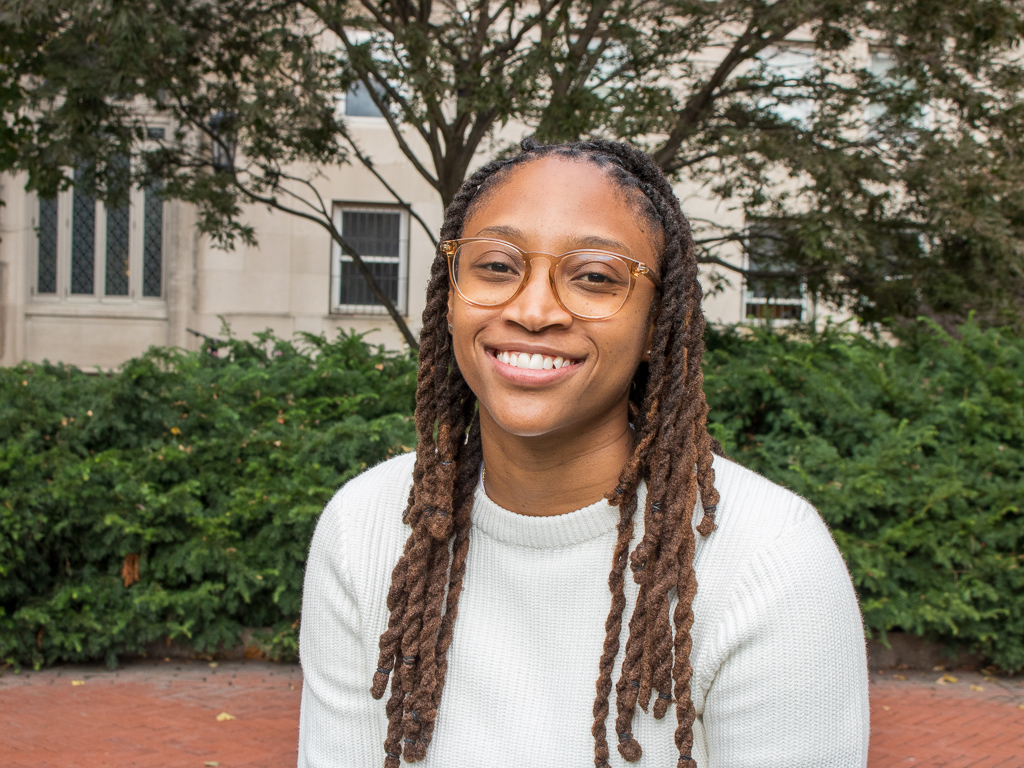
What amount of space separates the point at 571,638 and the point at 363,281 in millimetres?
15187

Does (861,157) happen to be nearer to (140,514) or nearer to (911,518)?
(911,518)

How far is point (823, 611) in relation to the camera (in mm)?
1617

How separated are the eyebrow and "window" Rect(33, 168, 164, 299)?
15865mm

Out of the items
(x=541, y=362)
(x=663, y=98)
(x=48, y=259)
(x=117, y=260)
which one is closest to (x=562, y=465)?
(x=541, y=362)

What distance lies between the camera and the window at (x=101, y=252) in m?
16.3

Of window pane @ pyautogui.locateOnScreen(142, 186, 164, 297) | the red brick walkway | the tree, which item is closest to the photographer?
the red brick walkway

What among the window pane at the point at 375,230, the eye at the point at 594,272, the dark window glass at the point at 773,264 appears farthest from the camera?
the window pane at the point at 375,230

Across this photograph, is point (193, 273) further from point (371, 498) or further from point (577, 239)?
point (577, 239)

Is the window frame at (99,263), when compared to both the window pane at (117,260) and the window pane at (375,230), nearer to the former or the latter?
the window pane at (117,260)

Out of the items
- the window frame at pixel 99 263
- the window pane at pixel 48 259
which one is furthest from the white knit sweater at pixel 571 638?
the window pane at pixel 48 259

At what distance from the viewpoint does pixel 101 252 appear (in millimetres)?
16438

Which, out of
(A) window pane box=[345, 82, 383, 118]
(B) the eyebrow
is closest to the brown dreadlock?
(B) the eyebrow

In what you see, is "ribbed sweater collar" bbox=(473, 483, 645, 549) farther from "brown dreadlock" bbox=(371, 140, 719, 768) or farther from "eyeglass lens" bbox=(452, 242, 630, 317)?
"eyeglass lens" bbox=(452, 242, 630, 317)

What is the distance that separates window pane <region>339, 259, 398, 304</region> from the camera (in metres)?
16.6
